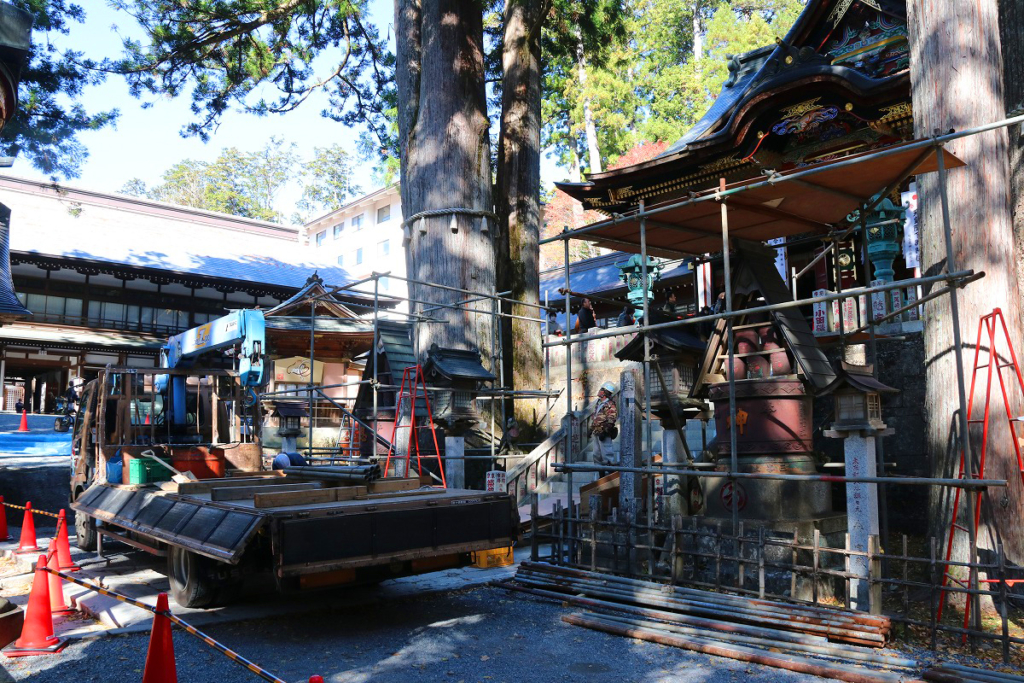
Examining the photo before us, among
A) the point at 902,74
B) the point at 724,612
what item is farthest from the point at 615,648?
the point at 902,74

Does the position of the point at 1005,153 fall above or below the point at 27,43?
above

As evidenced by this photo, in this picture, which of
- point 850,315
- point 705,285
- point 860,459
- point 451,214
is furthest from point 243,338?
point 705,285

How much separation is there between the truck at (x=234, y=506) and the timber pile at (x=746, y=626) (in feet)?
4.06

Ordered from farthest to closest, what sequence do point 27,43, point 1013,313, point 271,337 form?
point 271,337 < point 1013,313 < point 27,43

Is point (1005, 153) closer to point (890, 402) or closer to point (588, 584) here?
point (890, 402)

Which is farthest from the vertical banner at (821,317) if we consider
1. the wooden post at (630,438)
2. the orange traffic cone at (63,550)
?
the orange traffic cone at (63,550)

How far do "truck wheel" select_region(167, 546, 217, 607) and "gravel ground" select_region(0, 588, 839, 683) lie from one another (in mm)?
459

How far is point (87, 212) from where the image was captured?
108ft

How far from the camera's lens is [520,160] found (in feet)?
55.7

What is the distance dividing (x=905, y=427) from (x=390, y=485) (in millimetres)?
7116

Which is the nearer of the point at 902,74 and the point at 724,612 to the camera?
the point at 724,612

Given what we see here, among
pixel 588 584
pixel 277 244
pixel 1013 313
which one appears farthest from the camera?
pixel 277 244

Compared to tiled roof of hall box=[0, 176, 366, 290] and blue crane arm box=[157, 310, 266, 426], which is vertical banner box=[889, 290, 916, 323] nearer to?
blue crane arm box=[157, 310, 266, 426]

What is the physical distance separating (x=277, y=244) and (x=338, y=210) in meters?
16.2
